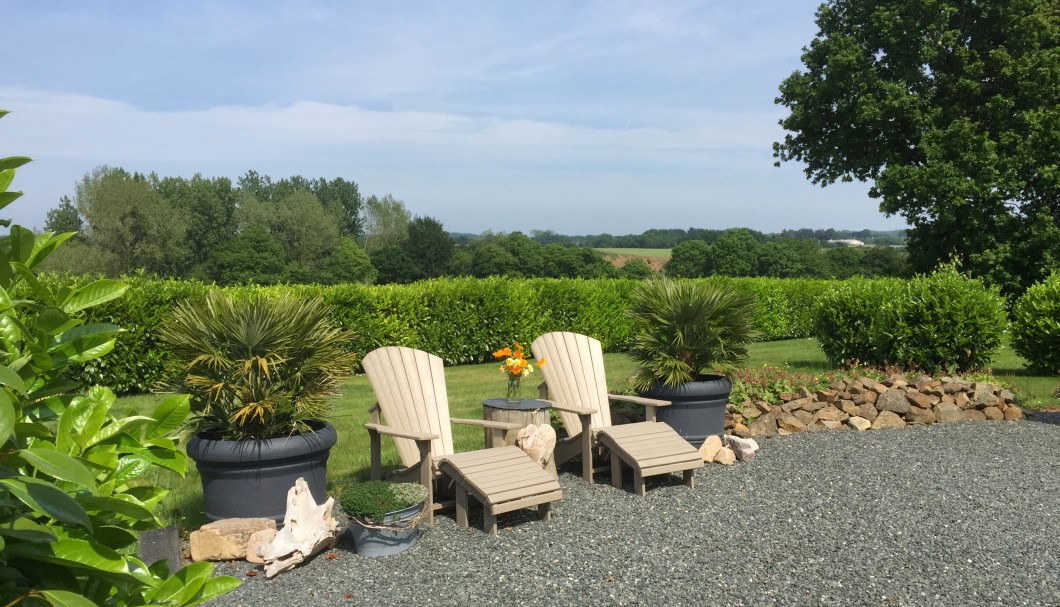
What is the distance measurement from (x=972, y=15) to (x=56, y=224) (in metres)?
51.0

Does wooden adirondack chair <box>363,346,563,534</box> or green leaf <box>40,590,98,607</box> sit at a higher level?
green leaf <box>40,590,98,607</box>

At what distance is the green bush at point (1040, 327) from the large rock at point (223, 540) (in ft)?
33.5

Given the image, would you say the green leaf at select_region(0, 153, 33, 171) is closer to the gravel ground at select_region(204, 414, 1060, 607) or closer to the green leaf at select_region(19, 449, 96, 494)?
the green leaf at select_region(19, 449, 96, 494)

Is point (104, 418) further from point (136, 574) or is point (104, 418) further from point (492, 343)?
point (492, 343)

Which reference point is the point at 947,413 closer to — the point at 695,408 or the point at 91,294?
the point at 695,408

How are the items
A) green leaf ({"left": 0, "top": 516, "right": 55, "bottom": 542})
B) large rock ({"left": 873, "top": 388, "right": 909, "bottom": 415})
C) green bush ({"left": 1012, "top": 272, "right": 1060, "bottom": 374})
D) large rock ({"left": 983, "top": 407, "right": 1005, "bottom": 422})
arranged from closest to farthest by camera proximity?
1. green leaf ({"left": 0, "top": 516, "right": 55, "bottom": 542})
2. large rock ({"left": 873, "top": 388, "right": 909, "bottom": 415})
3. large rock ({"left": 983, "top": 407, "right": 1005, "bottom": 422})
4. green bush ({"left": 1012, "top": 272, "right": 1060, "bottom": 374})

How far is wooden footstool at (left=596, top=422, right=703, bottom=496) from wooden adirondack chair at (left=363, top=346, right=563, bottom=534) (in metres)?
0.73

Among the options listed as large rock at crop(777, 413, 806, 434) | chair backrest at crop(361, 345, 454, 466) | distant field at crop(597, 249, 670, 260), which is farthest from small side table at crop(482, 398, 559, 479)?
distant field at crop(597, 249, 670, 260)

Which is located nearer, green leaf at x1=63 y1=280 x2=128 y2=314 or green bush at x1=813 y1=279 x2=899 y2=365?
green leaf at x1=63 y1=280 x2=128 y2=314

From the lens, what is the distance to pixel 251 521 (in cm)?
424

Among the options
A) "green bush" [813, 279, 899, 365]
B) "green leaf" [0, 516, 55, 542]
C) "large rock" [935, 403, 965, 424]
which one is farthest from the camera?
"green bush" [813, 279, 899, 365]

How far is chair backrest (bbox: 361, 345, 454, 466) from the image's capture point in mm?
5270

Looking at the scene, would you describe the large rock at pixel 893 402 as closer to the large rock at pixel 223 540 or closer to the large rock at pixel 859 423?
the large rock at pixel 859 423

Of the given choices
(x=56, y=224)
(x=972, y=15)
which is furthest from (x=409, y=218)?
(x=972, y=15)
